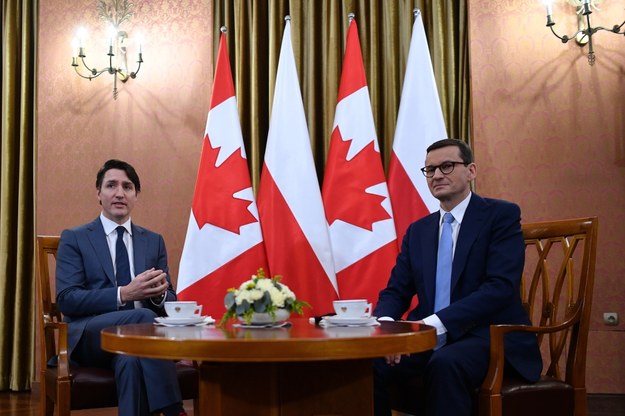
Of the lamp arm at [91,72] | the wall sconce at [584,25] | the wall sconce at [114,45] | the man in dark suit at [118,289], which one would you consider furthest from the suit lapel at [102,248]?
the wall sconce at [584,25]

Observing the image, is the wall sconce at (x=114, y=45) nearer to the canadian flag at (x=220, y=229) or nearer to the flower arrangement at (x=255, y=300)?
the canadian flag at (x=220, y=229)

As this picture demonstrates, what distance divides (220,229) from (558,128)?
2028mm

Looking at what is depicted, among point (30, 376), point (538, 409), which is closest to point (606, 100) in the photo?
point (538, 409)

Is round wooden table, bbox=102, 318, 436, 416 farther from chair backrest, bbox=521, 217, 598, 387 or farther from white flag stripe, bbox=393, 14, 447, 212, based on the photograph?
white flag stripe, bbox=393, 14, 447, 212

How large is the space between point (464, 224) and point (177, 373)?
1.26m

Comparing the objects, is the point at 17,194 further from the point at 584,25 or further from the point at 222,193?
the point at 584,25

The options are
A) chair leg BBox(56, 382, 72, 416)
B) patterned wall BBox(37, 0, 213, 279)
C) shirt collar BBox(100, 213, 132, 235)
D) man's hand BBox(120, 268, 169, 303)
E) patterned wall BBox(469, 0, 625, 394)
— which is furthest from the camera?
patterned wall BBox(37, 0, 213, 279)

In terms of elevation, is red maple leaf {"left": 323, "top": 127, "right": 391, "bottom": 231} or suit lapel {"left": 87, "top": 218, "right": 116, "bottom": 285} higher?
red maple leaf {"left": 323, "top": 127, "right": 391, "bottom": 231}

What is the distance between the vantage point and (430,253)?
2.63 m

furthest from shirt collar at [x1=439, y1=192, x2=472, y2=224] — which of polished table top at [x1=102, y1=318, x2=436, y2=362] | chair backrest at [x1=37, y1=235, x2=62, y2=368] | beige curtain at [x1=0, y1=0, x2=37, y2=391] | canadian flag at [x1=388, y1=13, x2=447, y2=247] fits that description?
beige curtain at [x1=0, y1=0, x2=37, y2=391]

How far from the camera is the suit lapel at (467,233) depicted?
2520mm

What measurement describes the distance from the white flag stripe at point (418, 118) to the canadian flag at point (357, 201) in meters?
0.17

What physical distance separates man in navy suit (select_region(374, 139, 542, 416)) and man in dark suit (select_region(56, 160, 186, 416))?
32.6 inches

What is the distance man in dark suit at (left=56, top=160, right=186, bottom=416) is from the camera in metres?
2.51
